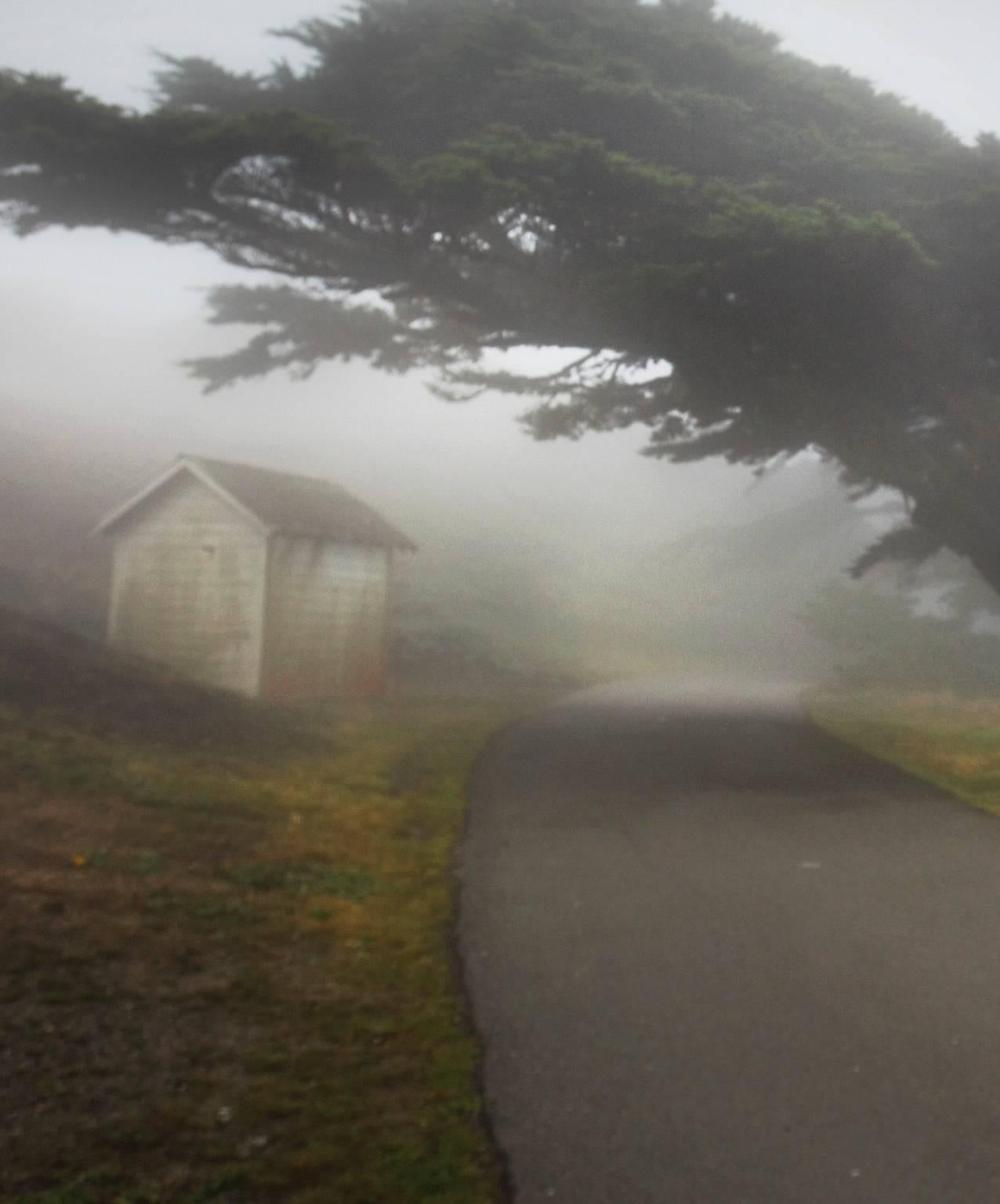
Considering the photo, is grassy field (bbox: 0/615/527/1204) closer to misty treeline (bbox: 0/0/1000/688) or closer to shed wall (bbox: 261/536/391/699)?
misty treeline (bbox: 0/0/1000/688)

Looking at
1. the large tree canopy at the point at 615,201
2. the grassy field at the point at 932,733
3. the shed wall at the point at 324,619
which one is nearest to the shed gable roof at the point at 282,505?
the shed wall at the point at 324,619

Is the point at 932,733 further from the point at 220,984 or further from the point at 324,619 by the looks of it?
the point at 220,984

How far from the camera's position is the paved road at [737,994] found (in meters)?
4.21

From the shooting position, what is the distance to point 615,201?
48.4ft

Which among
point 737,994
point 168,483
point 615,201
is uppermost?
point 615,201

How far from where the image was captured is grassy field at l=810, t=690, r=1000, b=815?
14.2 metres

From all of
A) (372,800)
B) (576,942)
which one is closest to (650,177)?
(372,800)

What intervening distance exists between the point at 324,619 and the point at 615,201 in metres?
12.7

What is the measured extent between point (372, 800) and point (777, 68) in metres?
12.0

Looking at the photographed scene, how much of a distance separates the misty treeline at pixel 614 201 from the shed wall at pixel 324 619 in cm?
666

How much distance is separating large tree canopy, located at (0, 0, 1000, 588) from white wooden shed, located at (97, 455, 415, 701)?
5957 mm

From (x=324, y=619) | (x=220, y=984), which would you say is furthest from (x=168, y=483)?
(x=220, y=984)

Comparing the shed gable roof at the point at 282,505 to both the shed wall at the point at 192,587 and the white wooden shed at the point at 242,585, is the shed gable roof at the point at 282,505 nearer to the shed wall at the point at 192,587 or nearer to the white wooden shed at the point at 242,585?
the white wooden shed at the point at 242,585

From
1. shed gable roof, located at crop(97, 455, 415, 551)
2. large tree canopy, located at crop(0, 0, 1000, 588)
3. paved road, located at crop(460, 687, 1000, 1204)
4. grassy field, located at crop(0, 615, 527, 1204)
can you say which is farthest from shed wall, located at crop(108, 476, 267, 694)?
paved road, located at crop(460, 687, 1000, 1204)
